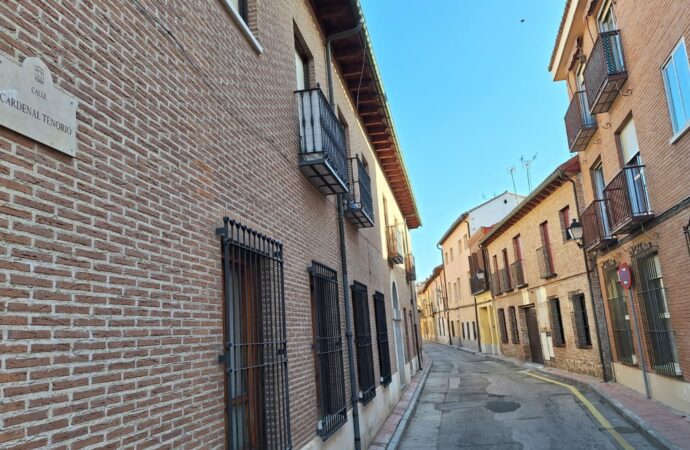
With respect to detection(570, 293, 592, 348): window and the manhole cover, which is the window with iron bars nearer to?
the manhole cover

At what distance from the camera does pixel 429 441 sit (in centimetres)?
955

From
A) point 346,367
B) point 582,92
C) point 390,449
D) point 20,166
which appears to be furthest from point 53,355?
point 582,92

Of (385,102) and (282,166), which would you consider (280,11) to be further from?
(385,102)

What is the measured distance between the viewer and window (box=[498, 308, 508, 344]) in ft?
90.8

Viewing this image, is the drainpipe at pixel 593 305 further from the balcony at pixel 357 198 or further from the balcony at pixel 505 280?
the balcony at pixel 505 280

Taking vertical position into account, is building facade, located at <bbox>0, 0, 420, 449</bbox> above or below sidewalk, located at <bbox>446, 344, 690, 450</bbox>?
above

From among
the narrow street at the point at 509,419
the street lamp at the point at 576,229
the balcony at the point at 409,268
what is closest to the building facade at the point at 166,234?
the narrow street at the point at 509,419

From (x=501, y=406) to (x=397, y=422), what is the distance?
9.96ft

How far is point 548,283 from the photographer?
19.5m

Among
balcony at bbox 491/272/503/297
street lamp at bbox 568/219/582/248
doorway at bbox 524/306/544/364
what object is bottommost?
doorway at bbox 524/306/544/364

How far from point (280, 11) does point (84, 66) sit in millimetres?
4503

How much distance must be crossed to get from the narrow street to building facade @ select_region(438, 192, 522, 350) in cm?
1866

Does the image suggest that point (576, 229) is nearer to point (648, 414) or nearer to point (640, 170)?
point (640, 170)

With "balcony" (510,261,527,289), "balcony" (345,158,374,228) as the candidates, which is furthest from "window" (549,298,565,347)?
"balcony" (345,158,374,228)
